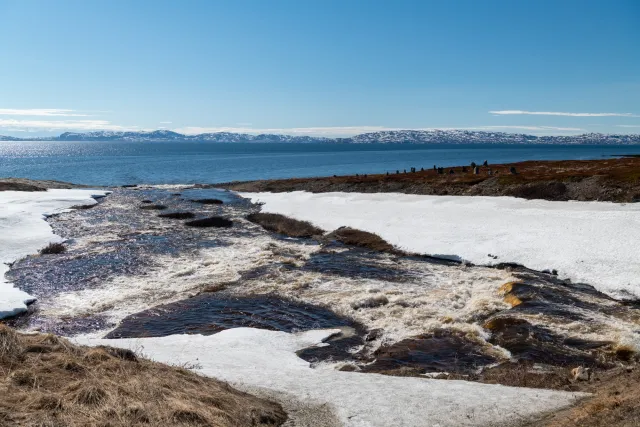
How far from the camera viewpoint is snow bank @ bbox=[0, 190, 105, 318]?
23109mm

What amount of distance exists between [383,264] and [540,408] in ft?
64.9

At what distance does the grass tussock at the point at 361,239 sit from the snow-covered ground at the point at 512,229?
0.82 m

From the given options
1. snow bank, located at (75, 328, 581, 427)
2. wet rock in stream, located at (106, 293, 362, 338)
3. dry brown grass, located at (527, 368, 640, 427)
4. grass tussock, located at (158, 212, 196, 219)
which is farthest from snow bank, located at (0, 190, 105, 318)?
dry brown grass, located at (527, 368, 640, 427)

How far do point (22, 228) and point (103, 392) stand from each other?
37629 mm

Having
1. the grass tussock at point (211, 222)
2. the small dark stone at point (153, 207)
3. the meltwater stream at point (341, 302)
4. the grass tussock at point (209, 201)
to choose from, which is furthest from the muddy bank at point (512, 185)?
the grass tussock at point (211, 222)

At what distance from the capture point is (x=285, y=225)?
150 feet

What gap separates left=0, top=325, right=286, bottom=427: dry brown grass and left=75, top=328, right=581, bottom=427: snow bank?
1.53 metres

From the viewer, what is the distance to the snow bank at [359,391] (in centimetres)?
1102

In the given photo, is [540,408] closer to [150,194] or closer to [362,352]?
[362,352]

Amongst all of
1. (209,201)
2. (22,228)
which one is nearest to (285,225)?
(22,228)

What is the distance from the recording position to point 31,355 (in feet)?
34.9

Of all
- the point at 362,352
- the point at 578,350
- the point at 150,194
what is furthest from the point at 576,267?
the point at 150,194

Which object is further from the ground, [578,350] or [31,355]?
[31,355]

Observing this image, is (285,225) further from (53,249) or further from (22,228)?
(22,228)
